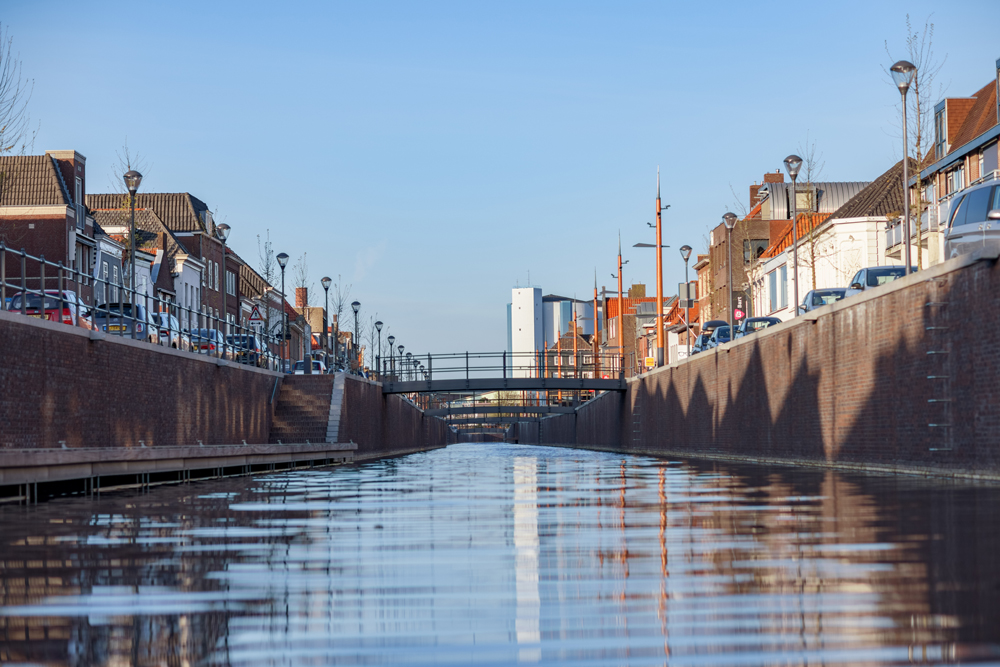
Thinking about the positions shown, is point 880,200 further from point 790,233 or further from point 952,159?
point 952,159

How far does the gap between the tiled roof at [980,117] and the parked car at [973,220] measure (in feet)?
92.5

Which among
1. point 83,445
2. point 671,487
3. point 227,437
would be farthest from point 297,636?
point 227,437

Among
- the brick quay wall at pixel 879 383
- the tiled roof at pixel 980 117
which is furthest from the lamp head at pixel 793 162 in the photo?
the tiled roof at pixel 980 117

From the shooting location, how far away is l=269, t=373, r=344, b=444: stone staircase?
40125 mm

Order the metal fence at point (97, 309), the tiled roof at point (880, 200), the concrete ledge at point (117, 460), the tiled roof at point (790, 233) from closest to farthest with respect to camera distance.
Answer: the concrete ledge at point (117, 460) < the metal fence at point (97, 309) < the tiled roof at point (880, 200) < the tiled roof at point (790, 233)

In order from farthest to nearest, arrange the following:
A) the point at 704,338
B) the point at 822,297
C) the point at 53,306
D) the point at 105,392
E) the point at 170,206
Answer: the point at 170,206 < the point at 704,338 < the point at 822,297 < the point at 53,306 < the point at 105,392

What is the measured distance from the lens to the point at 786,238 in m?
72.9

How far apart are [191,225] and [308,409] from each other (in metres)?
45.2

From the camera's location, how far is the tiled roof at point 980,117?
51500 millimetres

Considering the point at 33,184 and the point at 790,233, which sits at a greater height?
the point at 33,184

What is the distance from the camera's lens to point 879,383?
→ 22.5 m

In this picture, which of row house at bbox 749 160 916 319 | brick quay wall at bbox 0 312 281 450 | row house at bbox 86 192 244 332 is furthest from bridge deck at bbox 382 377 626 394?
row house at bbox 86 192 244 332

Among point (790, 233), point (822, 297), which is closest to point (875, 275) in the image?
point (822, 297)

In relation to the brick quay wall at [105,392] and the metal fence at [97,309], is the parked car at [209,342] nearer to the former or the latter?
the metal fence at [97,309]
